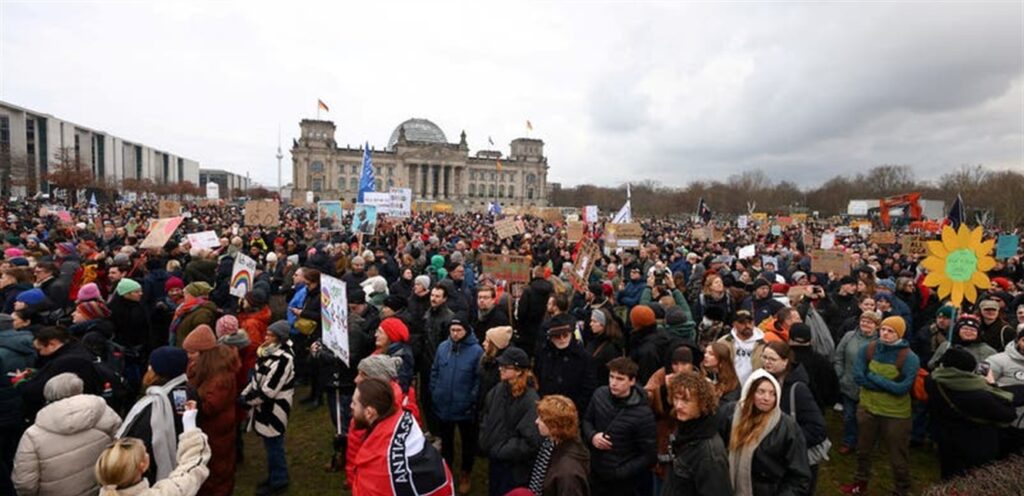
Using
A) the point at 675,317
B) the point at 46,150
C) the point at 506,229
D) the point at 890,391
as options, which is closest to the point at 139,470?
the point at 675,317

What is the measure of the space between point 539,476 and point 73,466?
10.3 feet

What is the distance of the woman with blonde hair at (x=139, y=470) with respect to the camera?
2875 millimetres

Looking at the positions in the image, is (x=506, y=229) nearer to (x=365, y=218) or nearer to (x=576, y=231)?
(x=576, y=231)

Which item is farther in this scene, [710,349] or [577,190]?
[577,190]

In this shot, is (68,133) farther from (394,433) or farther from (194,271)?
(394,433)

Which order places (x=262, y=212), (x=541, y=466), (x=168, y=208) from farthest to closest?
(x=168, y=208) < (x=262, y=212) < (x=541, y=466)

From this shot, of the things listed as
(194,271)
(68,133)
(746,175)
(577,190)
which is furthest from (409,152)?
(194,271)

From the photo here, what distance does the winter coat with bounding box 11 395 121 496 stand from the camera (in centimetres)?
340

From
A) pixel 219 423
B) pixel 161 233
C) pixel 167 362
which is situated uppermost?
pixel 161 233

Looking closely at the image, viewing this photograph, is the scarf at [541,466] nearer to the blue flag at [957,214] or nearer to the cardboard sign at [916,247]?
the cardboard sign at [916,247]

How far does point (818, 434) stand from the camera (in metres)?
3.95

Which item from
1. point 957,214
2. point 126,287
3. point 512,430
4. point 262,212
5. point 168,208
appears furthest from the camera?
point 168,208

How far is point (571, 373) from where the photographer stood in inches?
198

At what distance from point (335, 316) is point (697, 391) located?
11.3 feet
